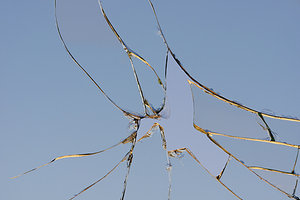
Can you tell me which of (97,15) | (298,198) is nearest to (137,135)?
(97,15)

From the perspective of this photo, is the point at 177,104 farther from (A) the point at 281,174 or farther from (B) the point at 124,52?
(A) the point at 281,174

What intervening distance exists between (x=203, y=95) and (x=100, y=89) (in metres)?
0.27

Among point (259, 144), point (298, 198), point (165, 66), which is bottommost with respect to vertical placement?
point (298, 198)

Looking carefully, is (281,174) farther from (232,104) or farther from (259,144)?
(232,104)

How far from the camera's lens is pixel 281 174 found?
1.10m

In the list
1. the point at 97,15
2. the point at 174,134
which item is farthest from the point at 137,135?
the point at 97,15

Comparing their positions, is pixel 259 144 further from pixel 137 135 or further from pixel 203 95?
pixel 137 135

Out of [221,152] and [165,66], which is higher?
[165,66]

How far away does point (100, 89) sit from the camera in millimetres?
1056

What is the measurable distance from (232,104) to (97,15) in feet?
1.40

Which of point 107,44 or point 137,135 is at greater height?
point 107,44

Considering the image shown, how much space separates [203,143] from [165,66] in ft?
0.72

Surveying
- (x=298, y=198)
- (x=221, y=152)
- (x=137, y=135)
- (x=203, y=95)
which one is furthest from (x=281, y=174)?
(x=137, y=135)

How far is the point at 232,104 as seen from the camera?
1.05 m
